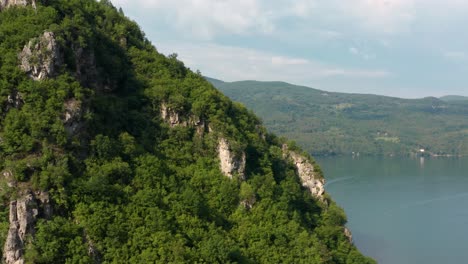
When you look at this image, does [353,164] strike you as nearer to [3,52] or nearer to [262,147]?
[262,147]

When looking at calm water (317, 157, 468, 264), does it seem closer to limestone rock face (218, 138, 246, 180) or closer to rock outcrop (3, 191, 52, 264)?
limestone rock face (218, 138, 246, 180)

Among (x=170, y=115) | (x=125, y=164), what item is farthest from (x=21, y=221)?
(x=170, y=115)

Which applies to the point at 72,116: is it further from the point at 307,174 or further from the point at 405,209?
the point at 405,209

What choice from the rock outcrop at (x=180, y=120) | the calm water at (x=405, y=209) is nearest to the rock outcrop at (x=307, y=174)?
the rock outcrop at (x=180, y=120)

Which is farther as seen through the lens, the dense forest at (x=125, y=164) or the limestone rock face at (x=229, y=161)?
the limestone rock face at (x=229, y=161)

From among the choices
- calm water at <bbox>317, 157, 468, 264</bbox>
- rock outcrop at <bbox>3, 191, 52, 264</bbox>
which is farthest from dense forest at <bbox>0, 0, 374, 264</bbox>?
calm water at <bbox>317, 157, 468, 264</bbox>

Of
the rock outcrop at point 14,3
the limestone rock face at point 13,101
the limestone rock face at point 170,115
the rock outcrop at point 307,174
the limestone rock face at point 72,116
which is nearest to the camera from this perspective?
the limestone rock face at point 13,101

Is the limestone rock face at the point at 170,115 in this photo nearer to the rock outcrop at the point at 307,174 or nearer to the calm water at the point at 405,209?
the rock outcrop at the point at 307,174
